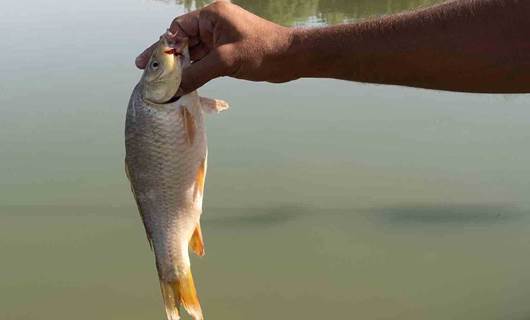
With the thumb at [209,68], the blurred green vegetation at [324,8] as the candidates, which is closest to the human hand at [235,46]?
the thumb at [209,68]

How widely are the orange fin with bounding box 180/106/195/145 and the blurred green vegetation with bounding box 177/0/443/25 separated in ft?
33.0

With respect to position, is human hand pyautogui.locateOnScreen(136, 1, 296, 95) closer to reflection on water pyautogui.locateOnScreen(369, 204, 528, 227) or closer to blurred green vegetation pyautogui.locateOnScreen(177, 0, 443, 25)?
reflection on water pyautogui.locateOnScreen(369, 204, 528, 227)

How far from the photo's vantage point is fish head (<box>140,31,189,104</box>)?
1.95m

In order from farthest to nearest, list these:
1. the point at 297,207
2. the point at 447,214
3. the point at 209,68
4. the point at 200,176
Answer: the point at 297,207
the point at 447,214
the point at 200,176
the point at 209,68

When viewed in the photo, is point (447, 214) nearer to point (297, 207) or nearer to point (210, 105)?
point (297, 207)

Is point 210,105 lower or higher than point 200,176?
higher

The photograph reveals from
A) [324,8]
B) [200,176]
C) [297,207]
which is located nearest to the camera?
[200,176]

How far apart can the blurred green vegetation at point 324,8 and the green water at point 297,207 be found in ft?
16.9

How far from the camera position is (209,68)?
1.94 meters

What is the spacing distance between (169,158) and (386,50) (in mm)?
738

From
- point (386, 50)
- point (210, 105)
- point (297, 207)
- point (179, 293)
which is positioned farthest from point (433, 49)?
point (297, 207)

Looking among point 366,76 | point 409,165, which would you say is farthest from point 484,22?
point 409,165

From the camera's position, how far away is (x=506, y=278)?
3.94m

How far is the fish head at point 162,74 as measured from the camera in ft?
6.40
